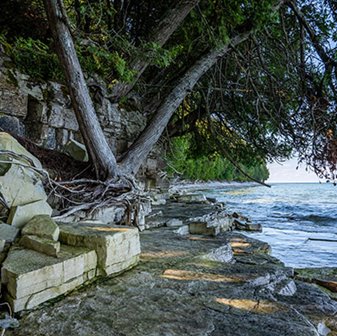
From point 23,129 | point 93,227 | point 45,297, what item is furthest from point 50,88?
point 45,297

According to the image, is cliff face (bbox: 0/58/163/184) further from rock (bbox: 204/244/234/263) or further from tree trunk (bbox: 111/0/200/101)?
rock (bbox: 204/244/234/263)

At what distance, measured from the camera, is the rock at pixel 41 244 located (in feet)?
5.79

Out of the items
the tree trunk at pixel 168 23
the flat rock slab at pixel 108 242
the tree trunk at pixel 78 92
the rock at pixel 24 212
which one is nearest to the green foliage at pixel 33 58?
the tree trunk at pixel 78 92

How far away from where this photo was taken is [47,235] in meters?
1.93

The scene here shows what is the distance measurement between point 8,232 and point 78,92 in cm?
159

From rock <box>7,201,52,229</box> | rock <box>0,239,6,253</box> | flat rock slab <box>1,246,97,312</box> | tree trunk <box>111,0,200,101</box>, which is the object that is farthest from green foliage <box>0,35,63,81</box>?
flat rock slab <box>1,246,97,312</box>

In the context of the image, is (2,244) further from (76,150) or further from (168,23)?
(168,23)

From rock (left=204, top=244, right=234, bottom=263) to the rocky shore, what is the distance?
0.96 feet

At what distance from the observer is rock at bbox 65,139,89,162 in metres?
3.73

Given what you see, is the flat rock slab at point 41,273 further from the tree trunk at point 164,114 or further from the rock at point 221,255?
the tree trunk at point 164,114

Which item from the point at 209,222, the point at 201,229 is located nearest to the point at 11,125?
the point at 201,229

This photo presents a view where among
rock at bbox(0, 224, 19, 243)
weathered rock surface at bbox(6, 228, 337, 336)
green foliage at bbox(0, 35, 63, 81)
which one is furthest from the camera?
green foliage at bbox(0, 35, 63, 81)

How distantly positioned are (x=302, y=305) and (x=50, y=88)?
359 centimetres

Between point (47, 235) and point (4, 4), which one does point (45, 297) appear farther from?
point (4, 4)
